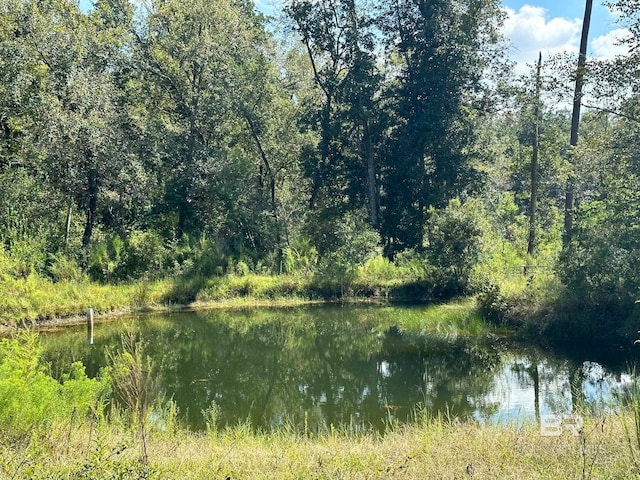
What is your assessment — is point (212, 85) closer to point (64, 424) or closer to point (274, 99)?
point (274, 99)

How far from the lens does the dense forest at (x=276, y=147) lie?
15.9m

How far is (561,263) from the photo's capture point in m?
11.9

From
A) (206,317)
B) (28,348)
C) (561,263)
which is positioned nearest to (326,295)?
(206,317)

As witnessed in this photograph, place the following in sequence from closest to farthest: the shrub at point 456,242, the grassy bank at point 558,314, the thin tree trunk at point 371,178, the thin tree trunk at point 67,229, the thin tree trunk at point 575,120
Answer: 1. the grassy bank at point 558,314
2. the thin tree trunk at point 575,120
3. the shrub at point 456,242
4. the thin tree trunk at point 67,229
5. the thin tree trunk at point 371,178

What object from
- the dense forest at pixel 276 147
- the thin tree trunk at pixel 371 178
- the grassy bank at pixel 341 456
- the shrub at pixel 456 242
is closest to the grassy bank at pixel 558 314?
the dense forest at pixel 276 147

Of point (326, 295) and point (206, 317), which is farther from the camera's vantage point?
point (326, 295)

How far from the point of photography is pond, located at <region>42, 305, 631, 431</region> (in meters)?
7.40

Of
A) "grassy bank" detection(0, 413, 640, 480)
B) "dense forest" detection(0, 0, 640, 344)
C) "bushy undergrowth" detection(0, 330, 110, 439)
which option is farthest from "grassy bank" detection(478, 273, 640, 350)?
"bushy undergrowth" detection(0, 330, 110, 439)

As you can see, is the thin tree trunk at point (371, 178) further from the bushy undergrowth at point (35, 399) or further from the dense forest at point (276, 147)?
the bushy undergrowth at point (35, 399)

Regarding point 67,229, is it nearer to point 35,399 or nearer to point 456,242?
point 456,242

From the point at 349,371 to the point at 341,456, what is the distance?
5248 mm

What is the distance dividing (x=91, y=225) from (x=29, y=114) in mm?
3983

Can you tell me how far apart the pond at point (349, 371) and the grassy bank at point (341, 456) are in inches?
46.4

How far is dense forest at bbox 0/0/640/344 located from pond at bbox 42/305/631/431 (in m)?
2.45
